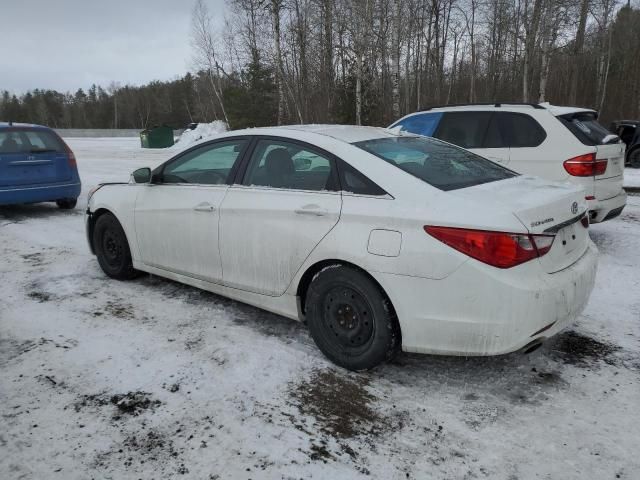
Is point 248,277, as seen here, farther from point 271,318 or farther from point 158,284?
point 158,284

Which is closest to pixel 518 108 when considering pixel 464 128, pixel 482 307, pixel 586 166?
pixel 464 128

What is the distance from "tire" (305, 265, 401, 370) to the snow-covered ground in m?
0.14

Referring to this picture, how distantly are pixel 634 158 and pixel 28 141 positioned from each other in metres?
13.8

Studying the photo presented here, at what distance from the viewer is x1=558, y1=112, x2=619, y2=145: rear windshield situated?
5467 millimetres

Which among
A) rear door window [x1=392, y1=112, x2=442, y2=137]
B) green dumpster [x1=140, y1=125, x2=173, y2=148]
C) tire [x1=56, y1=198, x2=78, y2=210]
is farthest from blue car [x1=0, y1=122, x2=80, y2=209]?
green dumpster [x1=140, y1=125, x2=173, y2=148]

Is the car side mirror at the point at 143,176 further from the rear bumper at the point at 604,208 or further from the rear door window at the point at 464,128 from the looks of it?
the rear bumper at the point at 604,208

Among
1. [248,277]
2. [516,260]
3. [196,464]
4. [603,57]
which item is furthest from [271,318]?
[603,57]

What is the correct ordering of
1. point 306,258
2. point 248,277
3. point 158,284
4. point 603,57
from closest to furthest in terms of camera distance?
point 306,258
point 248,277
point 158,284
point 603,57

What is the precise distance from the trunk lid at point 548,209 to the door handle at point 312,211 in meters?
0.82

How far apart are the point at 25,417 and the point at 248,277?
62.2 inches

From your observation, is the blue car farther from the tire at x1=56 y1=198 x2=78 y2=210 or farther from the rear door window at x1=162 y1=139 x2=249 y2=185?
the rear door window at x1=162 y1=139 x2=249 y2=185

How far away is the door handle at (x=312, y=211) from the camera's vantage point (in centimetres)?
309

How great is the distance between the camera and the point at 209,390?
115 inches

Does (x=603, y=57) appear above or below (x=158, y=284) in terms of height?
above
